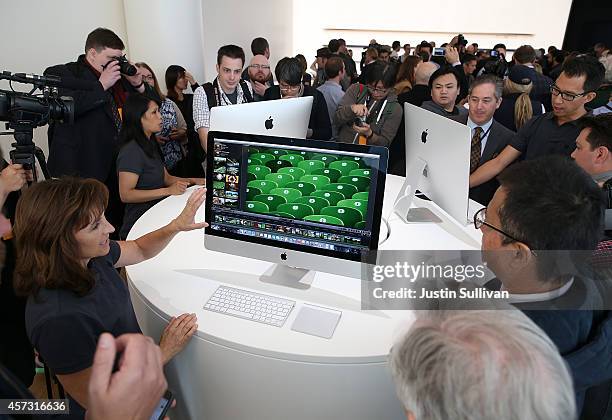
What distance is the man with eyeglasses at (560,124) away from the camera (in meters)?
2.21

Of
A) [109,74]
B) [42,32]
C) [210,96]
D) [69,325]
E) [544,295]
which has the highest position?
[42,32]

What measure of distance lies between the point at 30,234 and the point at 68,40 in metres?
3.27

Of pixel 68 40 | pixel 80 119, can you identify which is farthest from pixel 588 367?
pixel 68 40

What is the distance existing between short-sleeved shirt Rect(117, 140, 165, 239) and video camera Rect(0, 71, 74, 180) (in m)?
0.35

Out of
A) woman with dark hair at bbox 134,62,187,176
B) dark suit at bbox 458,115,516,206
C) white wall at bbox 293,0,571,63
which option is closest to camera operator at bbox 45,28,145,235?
woman with dark hair at bbox 134,62,187,176

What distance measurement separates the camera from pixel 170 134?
334 centimetres

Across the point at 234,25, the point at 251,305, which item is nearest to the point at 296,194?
the point at 251,305

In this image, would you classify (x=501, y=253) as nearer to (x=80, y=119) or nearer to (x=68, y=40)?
(x=80, y=119)

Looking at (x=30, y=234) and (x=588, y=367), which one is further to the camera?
(x=30, y=234)

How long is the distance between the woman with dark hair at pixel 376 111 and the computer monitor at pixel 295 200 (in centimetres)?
149

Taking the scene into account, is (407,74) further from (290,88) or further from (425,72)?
(290,88)

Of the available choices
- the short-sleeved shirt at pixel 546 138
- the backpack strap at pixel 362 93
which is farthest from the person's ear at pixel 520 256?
the backpack strap at pixel 362 93

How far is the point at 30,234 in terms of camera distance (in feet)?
3.62

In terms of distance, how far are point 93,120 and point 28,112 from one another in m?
0.75
